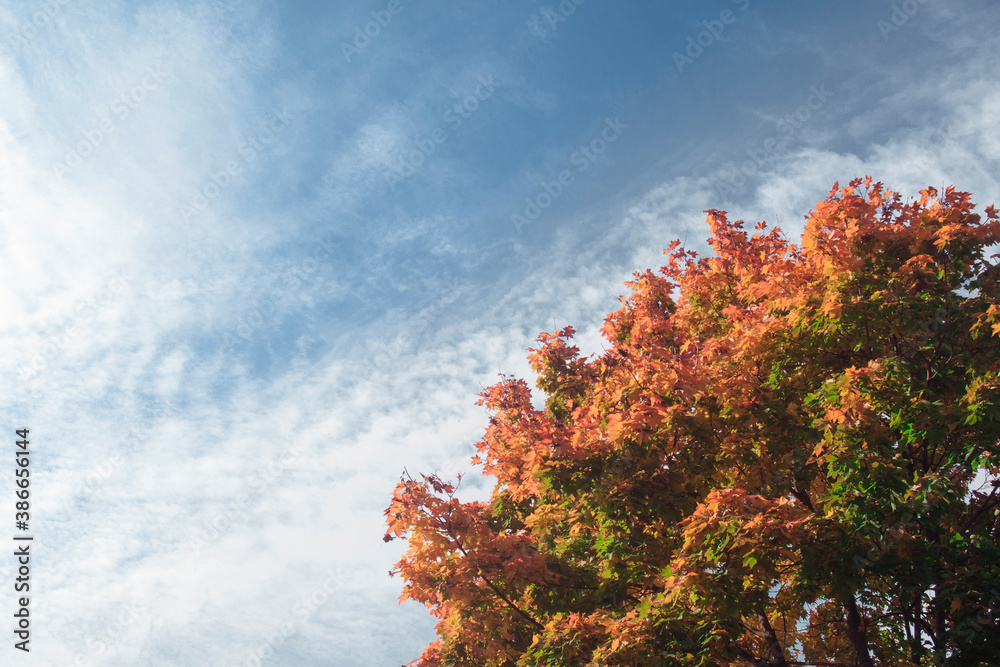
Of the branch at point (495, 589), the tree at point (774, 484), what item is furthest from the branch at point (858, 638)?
the branch at point (495, 589)

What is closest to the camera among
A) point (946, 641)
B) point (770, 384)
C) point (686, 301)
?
point (946, 641)

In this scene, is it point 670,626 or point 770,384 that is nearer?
point 670,626

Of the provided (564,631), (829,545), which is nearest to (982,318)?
(829,545)

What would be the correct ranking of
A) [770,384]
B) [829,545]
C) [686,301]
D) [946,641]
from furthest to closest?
[686,301], [770,384], [946,641], [829,545]

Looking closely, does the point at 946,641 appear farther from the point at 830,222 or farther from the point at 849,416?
the point at 830,222

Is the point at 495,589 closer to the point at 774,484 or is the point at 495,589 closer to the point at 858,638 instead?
the point at 774,484

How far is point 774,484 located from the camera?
1008 centimetres

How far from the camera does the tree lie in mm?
8688

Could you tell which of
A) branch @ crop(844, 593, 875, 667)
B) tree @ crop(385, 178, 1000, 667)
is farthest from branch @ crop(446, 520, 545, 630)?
branch @ crop(844, 593, 875, 667)

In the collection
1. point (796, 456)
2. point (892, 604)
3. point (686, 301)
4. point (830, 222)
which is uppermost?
point (686, 301)

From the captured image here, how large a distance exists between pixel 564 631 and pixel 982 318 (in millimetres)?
7989

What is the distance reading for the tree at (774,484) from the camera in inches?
342

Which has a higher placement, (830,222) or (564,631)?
(830,222)

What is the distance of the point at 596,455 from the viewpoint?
435 inches
